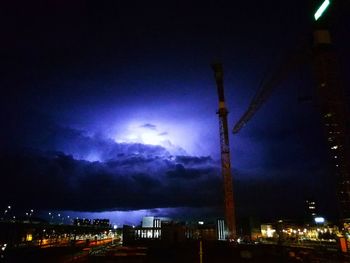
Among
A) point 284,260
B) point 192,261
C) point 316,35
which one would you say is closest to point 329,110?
point 316,35

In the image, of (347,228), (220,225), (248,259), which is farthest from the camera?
(220,225)

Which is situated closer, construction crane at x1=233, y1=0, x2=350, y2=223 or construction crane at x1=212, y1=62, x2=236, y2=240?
construction crane at x1=233, y1=0, x2=350, y2=223

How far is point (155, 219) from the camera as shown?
173375 mm

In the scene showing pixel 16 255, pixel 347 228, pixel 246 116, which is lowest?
pixel 16 255

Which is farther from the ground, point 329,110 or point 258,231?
point 329,110

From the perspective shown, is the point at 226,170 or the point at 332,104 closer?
the point at 332,104

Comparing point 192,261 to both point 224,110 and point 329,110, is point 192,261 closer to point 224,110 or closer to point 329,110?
point 329,110

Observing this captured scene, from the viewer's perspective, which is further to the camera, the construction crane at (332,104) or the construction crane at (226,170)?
the construction crane at (226,170)

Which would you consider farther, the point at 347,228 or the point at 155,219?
the point at 155,219

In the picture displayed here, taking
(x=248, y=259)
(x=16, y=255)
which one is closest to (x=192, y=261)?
(x=248, y=259)

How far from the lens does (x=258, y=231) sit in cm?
18400

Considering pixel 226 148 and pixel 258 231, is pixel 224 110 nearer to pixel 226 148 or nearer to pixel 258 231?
pixel 226 148

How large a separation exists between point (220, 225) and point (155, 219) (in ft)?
115

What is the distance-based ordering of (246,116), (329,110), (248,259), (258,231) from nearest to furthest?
(248,259)
(329,110)
(246,116)
(258,231)
